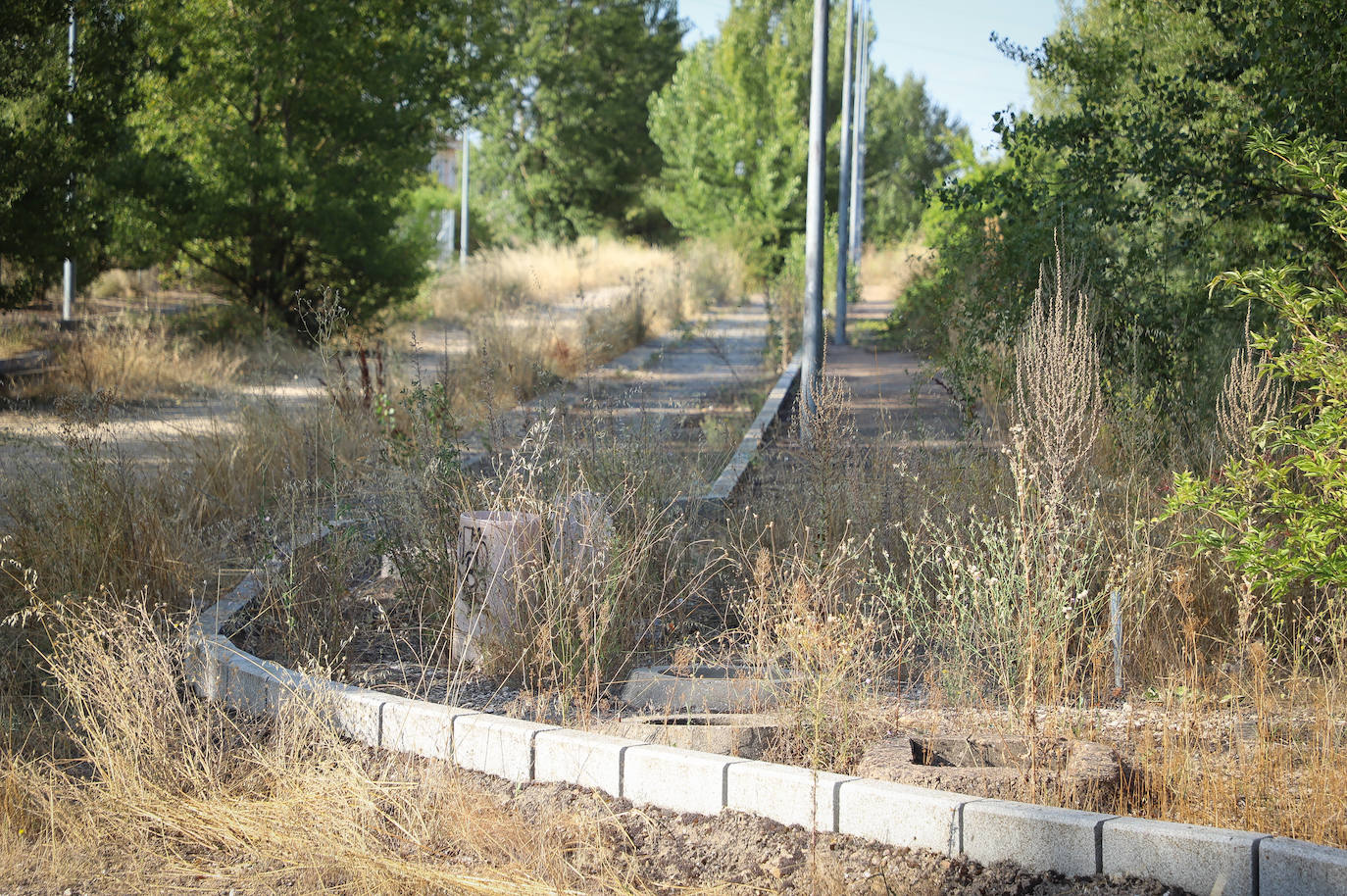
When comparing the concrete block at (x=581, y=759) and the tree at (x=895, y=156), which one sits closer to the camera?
the concrete block at (x=581, y=759)

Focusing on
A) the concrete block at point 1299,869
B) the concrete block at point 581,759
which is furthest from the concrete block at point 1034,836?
the concrete block at point 581,759

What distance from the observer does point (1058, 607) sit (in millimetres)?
3805

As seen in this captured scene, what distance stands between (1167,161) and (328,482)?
498 centimetres

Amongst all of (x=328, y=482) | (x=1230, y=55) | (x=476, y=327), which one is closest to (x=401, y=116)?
(x=476, y=327)

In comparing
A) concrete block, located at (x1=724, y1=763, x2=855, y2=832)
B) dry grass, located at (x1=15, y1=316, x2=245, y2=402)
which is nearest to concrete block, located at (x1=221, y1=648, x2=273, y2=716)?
concrete block, located at (x1=724, y1=763, x2=855, y2=832)

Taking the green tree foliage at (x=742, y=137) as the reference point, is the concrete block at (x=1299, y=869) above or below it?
below

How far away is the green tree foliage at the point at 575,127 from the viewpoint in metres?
38.5

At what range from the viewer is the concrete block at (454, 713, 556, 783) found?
3717 millimetres

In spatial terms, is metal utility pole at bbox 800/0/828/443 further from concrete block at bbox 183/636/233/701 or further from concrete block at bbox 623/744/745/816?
concrete block at bbox 623/744/745/816

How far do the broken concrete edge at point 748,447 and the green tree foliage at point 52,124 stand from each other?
6611mm

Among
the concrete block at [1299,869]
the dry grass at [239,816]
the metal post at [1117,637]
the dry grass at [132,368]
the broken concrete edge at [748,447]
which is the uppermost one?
the dry grass at [132,368]

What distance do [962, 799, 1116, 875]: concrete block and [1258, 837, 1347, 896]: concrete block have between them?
36cm

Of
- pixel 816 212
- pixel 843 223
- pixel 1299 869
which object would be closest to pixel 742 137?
pixel 843 223

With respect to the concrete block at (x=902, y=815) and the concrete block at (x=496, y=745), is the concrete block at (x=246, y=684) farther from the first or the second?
the concrete block at (x=902, y=815)
